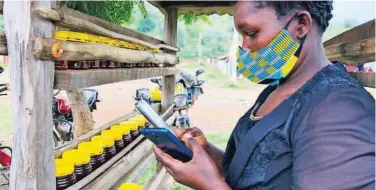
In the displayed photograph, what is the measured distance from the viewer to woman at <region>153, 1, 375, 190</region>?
0.84 meters

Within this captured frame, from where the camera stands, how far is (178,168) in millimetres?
1117

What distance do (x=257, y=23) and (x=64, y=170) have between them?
1236 mm

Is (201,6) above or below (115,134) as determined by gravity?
above

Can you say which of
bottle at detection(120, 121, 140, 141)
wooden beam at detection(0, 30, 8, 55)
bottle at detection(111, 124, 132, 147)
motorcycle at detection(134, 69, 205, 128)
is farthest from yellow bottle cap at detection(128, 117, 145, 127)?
motorcycle at detection(134, 69, 205, 128)

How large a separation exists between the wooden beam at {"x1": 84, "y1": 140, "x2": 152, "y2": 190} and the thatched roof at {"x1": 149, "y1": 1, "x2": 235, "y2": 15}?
1.78 meters

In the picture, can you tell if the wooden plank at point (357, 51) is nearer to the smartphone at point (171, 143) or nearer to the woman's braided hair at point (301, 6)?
the woman's braided hair at point (301, 6)

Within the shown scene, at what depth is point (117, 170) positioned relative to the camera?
248 cm

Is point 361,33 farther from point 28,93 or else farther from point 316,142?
point 28,93

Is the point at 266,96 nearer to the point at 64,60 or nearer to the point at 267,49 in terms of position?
the point at 267,49

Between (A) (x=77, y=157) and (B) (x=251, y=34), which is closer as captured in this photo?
(B) (x=251, y=34)

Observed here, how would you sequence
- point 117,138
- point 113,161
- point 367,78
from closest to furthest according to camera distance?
point 367,78
point 113,161
point 117,138

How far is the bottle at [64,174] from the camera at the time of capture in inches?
70.5

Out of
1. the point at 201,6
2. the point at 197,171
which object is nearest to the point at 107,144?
the point at 197,171

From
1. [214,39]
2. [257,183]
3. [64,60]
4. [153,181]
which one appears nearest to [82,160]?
[64,60]
